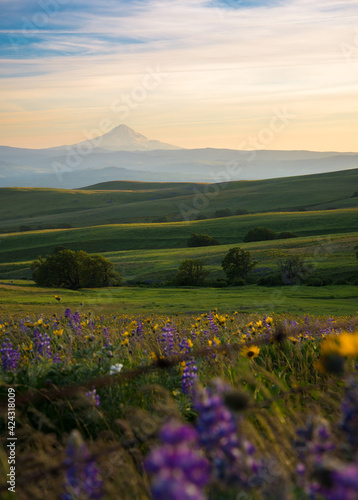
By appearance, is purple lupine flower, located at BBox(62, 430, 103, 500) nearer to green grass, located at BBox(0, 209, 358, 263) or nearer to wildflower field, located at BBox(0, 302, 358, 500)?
wildflower field, located at BBox(0, 302, 358, 500)

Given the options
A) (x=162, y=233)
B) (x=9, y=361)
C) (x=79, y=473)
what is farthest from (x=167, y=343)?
(x=162, y=233)

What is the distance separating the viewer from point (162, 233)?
104 metres

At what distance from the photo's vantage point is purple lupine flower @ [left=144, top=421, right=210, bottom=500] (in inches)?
50.5

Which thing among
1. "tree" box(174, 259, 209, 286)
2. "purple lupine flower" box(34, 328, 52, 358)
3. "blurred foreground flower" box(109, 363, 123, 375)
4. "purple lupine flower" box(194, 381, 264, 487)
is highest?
"purple lupine flower" box(194, 381, 264, 487)

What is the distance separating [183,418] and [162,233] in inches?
3924

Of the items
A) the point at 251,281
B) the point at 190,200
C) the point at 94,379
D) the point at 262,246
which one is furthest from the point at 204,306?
the point at 190,200

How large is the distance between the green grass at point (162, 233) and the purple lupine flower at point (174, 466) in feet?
279

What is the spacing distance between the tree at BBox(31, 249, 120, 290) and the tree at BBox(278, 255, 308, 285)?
751 inches

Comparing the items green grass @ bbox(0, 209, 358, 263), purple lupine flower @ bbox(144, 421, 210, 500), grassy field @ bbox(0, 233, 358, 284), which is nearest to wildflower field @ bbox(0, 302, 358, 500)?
purple lupine flower @ bbox(144, 421, 210, 500)

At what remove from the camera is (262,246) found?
227 ft

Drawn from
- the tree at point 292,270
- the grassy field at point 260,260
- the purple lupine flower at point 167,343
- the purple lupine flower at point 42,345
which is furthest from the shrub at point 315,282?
the purple lupine flower at point 42,345

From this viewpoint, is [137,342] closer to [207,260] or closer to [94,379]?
[94,379]

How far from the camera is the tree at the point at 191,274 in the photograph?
50156mm

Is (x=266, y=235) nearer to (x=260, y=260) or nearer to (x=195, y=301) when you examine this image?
(x=260, y=260)
